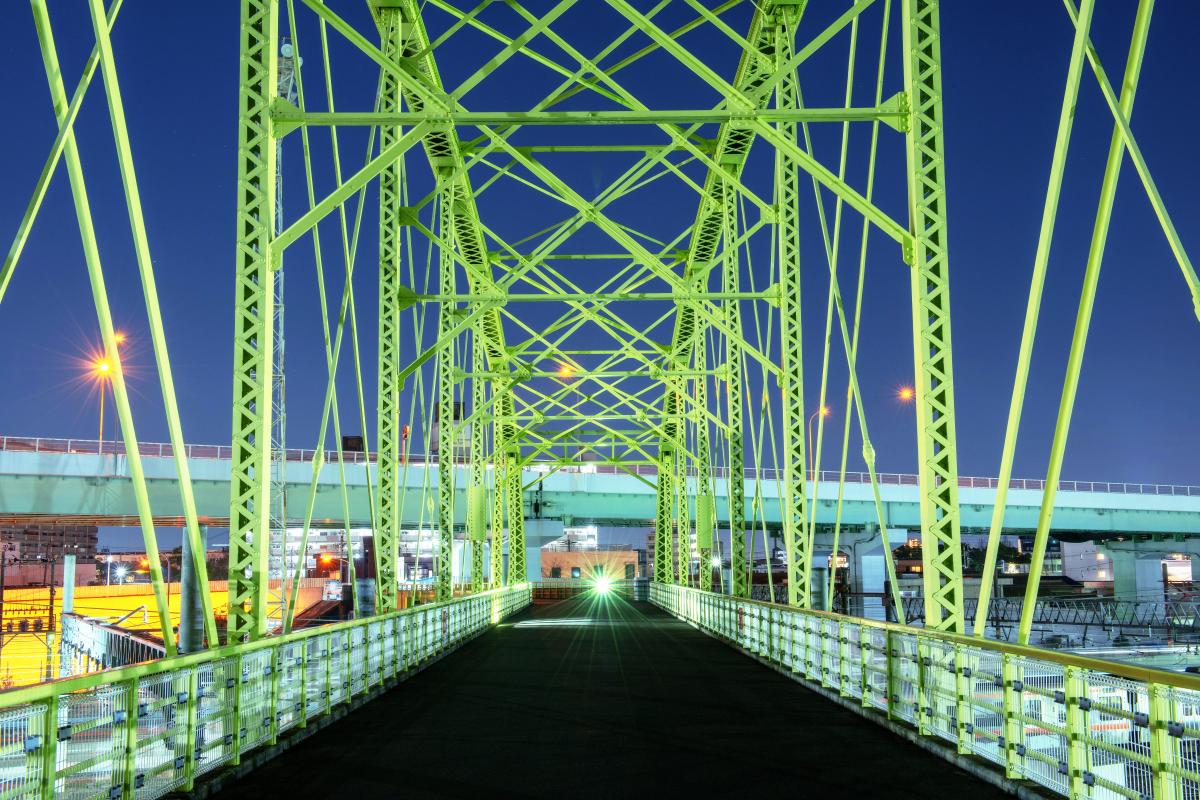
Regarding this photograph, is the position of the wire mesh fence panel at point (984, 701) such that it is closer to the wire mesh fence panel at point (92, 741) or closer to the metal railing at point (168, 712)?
the metal railing at point (168, 712)

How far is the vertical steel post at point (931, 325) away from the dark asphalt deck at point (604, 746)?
68.8 inches

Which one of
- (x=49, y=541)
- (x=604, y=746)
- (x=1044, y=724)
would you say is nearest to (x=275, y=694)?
(x=604, y=746)

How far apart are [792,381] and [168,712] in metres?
13.5

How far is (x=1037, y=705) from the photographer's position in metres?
8.09

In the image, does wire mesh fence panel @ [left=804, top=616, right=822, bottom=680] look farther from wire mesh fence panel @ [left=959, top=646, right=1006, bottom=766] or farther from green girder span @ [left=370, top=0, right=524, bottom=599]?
green girder span @ [left=370, top=0, right=524, bottom=599]

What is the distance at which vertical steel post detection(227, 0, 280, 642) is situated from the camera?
38.9 feet

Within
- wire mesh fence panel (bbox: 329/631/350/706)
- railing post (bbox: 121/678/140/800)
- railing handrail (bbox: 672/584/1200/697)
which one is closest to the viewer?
railing handrail (bbox: 672/584/1200/697)

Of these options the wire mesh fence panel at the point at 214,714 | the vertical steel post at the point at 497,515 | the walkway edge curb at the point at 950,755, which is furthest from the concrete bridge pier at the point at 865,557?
the wire mesh fence panel at the point at 214,714

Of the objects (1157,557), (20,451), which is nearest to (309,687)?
(20,451)

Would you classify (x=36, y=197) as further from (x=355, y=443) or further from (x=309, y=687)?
(x=355, y=443)

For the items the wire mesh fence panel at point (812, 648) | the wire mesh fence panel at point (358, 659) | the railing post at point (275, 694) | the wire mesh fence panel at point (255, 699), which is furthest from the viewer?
the wire mesh fence panel at point (812, 648)

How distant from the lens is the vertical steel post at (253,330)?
11859mm

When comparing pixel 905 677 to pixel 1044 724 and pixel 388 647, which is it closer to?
pixel 1044 724

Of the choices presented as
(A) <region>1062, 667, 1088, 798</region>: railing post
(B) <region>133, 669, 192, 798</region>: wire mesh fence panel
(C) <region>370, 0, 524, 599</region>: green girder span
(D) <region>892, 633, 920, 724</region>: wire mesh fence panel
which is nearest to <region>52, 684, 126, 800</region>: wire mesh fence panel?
(B) <region>133, 669, 192, 798</region>: wire mesh fence panel
